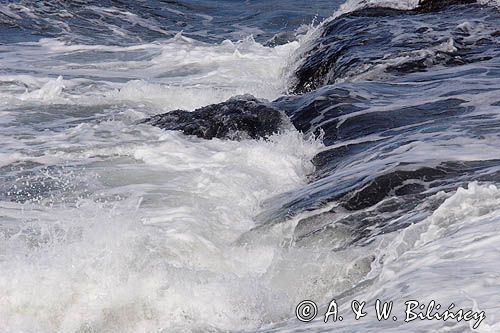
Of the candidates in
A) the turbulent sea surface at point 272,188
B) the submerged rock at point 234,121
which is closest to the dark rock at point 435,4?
the turbulent sea surface at point 272,188

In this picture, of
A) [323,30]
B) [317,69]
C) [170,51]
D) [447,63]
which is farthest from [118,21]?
[447,63]

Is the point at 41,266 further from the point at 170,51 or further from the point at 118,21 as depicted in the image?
the point at 118,21

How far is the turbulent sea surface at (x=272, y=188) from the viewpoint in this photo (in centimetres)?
405

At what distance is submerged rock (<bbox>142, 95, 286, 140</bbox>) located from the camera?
7.68 metres

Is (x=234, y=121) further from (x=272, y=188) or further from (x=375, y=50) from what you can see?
(x=375, y=50)

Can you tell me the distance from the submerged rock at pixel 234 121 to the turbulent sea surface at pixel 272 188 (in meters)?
0.03

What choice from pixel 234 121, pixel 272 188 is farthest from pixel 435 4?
pixel 272 188

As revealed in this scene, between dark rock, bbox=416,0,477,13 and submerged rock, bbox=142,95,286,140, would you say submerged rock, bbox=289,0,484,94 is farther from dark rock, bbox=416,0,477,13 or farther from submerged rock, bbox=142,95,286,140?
submerged rock, bbox=142,95,286,140

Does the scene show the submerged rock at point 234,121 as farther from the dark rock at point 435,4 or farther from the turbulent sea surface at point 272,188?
the dark rock at point 435,4

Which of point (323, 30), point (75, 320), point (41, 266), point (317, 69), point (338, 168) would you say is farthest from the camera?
point (323, 30)

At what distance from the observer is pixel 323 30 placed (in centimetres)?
1195

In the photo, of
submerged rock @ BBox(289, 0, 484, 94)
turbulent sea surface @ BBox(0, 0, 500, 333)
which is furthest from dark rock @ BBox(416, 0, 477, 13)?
submerged rock @ BBox(289, 0, 484, 94)

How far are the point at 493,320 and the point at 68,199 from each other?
164 inches

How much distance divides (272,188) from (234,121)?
5.00ft
